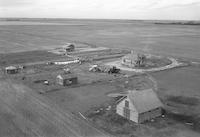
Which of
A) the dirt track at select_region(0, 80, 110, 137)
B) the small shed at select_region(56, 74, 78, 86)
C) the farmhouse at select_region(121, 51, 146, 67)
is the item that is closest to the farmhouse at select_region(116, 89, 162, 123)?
the dirt track at select_region(0, 80, 110, 137)

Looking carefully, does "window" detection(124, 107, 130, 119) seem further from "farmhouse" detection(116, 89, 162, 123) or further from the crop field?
the crop field

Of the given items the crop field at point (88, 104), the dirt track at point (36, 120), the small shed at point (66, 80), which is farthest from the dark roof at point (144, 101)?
the small shed at point (66, 80)

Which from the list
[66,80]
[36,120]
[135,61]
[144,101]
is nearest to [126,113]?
[144,101]

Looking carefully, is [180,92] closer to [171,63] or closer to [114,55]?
[171,63]

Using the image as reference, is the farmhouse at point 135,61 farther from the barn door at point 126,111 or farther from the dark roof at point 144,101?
the barn door at point 126,111

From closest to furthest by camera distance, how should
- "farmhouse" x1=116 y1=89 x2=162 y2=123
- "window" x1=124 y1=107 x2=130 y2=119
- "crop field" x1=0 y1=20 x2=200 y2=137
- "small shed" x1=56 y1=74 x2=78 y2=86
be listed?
1. "crop field" x1=0 y1=20 x2=200 y2=137
2. "farmhouse" x1=116 y1=89 x2=162 y2=123
3. "window" x1=124 y1=107 x2=130 y2=119
4. "small shed" x1=56 y1=74 x2=78 y2=86

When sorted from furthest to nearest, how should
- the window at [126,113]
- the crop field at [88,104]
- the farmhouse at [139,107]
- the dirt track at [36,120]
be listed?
the window at [126,113] → the farmhouse at [139,107] → the crop field at [88,104] → the dirt track at [36,120]
